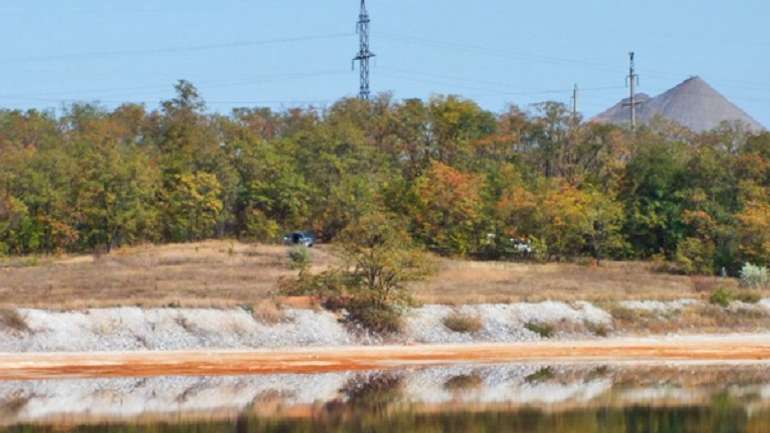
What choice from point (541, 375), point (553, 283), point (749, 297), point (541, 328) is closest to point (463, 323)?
point (541, 328)

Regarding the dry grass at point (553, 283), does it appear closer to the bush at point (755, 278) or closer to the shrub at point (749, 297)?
the bush at point (755, 278)

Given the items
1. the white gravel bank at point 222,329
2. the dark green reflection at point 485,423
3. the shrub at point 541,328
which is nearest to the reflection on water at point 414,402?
the dark green reflection at point 485,423

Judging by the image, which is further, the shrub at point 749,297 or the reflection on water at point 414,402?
the shrub at point 749,297

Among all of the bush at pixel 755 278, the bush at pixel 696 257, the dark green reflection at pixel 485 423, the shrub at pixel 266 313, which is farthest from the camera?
the bush at pixel 696 257

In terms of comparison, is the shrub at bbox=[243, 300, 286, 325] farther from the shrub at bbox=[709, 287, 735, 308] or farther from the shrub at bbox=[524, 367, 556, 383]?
the shrub at bbox=[709, 287, 735, 308]

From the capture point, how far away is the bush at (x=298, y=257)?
78.1 meters

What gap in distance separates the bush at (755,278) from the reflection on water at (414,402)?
80.2 ft

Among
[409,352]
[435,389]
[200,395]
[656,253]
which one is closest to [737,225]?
[656,253]

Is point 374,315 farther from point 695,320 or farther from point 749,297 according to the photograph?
point 749,297

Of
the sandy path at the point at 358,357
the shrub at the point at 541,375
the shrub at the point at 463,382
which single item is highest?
the sandy path at the point at 358,357

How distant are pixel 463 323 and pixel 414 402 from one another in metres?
16.9

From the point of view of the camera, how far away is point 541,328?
62219 millimetres

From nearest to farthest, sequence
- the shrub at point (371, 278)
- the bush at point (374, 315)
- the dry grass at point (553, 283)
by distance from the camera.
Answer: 1. the bush at point (374, 315)
2. the shrub at point (371, 278)
3. the dry grass at point (553, 283)

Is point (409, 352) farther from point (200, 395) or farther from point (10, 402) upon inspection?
point (10, 402)
